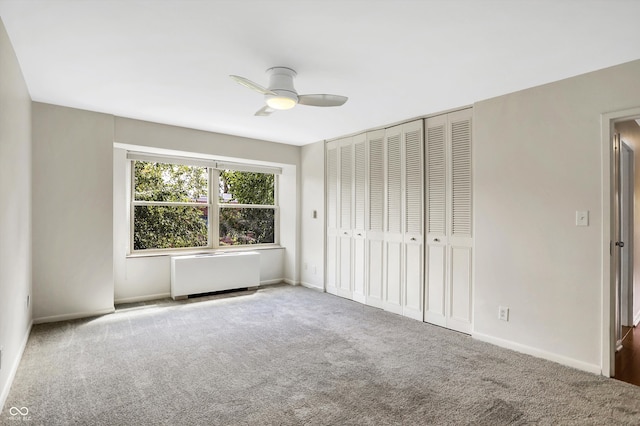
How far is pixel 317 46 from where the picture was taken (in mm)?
2438

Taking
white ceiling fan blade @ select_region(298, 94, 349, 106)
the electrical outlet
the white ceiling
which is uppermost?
the white ceiling

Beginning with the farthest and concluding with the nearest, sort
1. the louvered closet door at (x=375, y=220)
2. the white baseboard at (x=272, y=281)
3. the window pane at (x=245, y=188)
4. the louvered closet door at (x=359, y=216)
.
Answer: the white baseboard at (x=272, y=281) < the window pane at (x=245, y=188) < the louvered closet door at (x=359, y=216) < the louvered closet door at (x=375, y=220)

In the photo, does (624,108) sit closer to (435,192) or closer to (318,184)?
(435,192)

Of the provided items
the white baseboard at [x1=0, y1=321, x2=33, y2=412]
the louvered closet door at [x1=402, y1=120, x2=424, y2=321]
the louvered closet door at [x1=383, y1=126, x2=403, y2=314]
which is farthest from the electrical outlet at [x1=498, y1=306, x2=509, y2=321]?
the white baseboard at [x1=0, y1=321, x2=33, y2=412]

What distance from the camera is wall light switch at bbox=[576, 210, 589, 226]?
110 inches

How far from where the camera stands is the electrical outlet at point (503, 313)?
3.27 m

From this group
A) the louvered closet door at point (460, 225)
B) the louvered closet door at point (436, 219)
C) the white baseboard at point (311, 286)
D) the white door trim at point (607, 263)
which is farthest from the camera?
the white baseboard at point (311, 286)

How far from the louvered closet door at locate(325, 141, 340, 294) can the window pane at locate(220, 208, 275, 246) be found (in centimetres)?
132

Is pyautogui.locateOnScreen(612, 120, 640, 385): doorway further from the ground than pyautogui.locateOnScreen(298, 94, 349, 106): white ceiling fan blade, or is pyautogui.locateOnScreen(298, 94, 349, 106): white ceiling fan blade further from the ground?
pyautogui.locateOnScreen(298, 94, 349, 106): white ceiling fan blade

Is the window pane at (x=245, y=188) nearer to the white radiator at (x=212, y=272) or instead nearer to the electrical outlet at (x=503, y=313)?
the white radiator at (x=212, y=272)

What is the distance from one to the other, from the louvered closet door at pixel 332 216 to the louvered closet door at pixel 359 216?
0.38 meters

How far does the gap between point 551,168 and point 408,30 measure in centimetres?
181

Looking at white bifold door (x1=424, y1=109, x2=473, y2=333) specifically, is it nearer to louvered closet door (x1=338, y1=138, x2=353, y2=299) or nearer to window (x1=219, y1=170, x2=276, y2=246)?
louvered closet door (x1=338, y1=138, x2=353, y2=299)

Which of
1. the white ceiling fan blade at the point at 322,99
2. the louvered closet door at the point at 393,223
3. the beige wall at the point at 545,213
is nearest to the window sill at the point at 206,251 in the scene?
the louvered closet door at the point at 393,223
